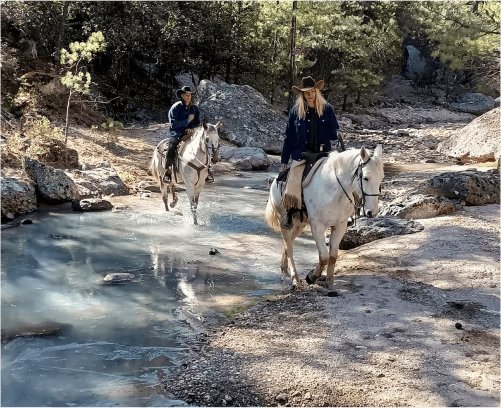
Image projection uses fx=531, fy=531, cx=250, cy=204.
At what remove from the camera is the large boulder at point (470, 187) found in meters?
11.8

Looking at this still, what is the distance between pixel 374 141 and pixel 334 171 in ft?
66.9

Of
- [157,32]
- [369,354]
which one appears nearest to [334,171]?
[369,354]

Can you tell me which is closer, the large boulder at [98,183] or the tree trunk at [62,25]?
the large boulder at [98,183]

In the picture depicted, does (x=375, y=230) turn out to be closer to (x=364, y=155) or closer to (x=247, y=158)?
(x=364, y=155)

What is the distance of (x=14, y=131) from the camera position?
1705 cm

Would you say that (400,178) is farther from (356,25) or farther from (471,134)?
(356,25)

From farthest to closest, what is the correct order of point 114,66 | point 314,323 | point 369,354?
point 114,66, point 314,323, point 369,354

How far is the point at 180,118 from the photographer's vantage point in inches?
→ 479

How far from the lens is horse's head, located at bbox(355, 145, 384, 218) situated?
6.64 m

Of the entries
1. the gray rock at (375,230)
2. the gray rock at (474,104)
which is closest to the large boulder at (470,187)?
the gray rock at (375,230)

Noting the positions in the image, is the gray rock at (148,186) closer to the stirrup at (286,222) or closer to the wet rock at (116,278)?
the wet rock at (116,278)

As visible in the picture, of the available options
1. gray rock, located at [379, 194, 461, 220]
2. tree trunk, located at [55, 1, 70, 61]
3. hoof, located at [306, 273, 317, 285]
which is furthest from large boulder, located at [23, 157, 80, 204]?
tree trunk, located at [55, 1, 70, 61]

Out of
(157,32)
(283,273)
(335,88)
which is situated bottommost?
(283,273)

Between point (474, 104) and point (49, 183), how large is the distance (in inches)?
1382
